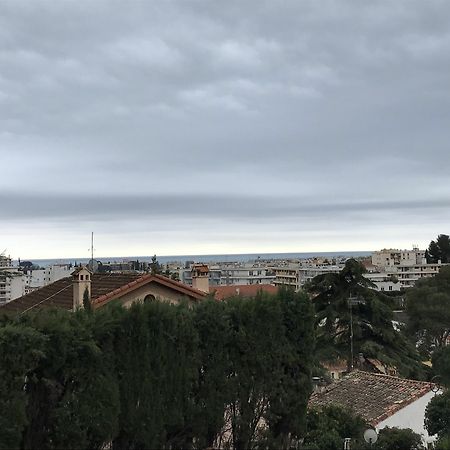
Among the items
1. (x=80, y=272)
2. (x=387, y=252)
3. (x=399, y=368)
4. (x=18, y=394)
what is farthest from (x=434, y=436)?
(x=387, y=252)

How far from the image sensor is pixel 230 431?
451 inches

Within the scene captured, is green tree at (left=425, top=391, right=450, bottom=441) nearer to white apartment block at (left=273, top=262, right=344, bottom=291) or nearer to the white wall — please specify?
the white wall

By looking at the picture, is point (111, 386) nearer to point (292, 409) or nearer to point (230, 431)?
point (230, 431)

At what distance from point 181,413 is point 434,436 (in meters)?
9.89

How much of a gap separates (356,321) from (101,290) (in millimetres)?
11102

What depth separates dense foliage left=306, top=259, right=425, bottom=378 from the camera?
25156mm

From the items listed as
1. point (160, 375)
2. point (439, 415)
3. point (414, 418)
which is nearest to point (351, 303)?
point (414, 418)

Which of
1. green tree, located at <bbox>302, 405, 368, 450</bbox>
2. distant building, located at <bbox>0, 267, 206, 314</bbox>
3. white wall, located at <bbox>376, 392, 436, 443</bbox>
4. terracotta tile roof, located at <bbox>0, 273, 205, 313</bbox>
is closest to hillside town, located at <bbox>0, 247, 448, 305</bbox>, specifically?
terracotta tile roof, located at <bbox>0, 273, 205, 313</bbox>

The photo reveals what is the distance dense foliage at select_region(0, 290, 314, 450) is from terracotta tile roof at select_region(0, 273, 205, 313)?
592cm

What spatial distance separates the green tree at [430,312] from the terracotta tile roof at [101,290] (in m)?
31.0

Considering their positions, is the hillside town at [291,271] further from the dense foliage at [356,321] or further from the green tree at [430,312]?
the dense foliage at [356,321]

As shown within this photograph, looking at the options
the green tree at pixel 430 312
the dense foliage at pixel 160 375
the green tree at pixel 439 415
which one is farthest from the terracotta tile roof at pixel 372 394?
the green tree at pixel 430 312

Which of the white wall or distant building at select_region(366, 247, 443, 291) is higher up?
distant building at select_region(366, 247, 443, 291)

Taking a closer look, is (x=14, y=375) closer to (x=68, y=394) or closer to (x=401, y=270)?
(x=68, y=394)
